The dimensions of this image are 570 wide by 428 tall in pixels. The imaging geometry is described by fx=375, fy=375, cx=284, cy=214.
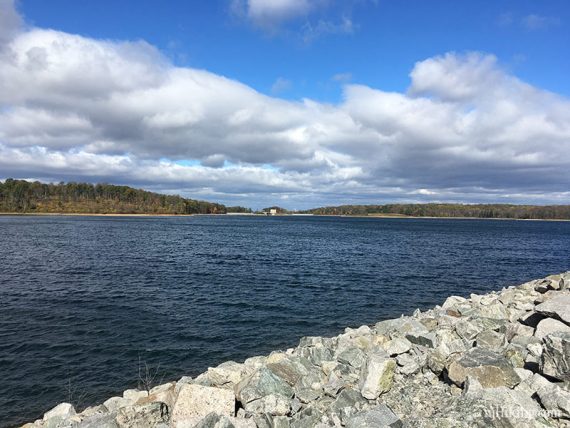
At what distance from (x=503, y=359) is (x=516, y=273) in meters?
46.5

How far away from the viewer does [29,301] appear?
1142 inches

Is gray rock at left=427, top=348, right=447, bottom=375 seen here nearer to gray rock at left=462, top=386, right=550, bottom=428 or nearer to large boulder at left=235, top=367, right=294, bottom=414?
gray rock at left=462, top=386, right=550, bottom=428

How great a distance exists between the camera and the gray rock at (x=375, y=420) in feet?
25.1

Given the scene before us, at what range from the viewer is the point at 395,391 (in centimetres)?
987

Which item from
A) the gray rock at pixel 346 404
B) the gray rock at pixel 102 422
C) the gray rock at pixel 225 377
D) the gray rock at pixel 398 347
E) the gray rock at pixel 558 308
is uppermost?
the gray rock at pixel 558 308

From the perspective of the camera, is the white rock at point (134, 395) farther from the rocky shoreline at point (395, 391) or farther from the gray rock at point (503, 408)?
the gray rock at point (503, 408)

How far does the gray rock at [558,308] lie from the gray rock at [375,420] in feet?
24.0

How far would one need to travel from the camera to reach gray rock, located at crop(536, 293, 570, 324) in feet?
38.0

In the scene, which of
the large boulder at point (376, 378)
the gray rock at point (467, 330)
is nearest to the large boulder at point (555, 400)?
the large boulder at point (376, 378)

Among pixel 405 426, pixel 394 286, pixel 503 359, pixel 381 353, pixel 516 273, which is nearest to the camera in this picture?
pixel 405 426

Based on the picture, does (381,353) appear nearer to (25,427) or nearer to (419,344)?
(419,344)

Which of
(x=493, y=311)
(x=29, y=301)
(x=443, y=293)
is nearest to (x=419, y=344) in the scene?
(x=493, y=311)

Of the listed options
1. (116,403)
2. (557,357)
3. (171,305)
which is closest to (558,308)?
(557,357)

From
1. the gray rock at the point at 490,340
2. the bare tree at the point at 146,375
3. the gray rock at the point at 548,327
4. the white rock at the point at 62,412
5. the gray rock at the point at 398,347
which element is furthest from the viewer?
the bare tree at the point at 146,375
